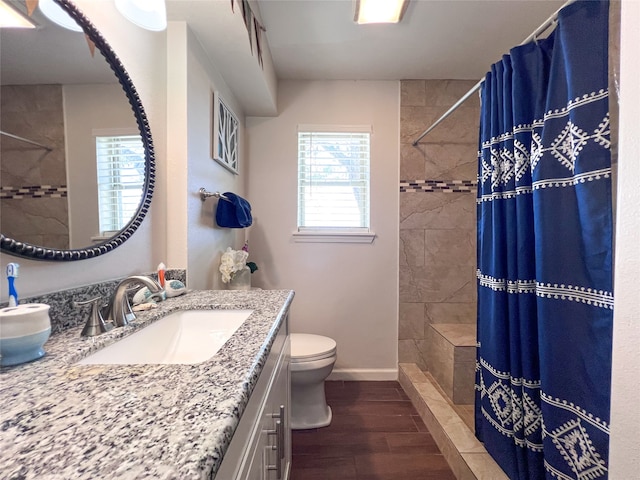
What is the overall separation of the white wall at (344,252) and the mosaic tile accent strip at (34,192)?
1488mm

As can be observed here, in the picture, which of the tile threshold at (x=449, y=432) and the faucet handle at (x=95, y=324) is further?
the tile threshold at (x=449, y=432)

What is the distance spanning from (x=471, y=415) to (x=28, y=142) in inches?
86.4

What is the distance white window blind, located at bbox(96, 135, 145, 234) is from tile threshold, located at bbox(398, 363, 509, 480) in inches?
67.5

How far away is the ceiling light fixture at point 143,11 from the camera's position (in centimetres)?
97

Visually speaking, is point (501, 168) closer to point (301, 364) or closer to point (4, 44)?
point (301, 364)

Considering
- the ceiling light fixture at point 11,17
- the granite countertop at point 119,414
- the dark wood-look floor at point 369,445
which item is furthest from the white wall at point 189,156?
the dark wood-look floor at point 369,445

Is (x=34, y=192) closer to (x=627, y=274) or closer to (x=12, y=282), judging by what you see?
(x=12, y=282)

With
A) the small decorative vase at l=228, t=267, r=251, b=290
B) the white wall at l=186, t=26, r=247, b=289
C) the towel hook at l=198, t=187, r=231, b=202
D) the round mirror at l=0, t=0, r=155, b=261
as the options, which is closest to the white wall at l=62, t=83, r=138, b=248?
the round mirror at l=0, t=0, r=155, b=261

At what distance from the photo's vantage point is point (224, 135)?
168 centimetres

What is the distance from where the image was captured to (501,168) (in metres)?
1.18

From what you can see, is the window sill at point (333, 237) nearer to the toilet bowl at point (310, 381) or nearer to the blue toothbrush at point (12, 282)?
the toilet bowl at point (310, 381)

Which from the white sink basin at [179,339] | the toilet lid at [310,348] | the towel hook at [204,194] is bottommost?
the toilet lid at [310,348]

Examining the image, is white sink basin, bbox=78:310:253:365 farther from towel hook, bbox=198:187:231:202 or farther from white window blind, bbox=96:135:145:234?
towel hook, bbox=198:187:231:202

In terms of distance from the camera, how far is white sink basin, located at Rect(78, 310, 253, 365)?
2.44 ft
